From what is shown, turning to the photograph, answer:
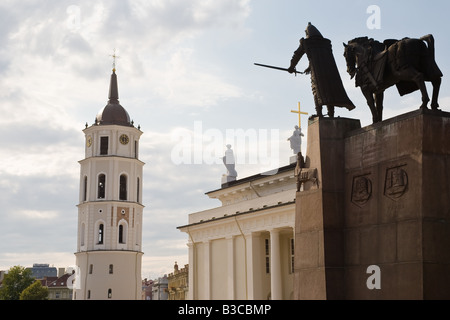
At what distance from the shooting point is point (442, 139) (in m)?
13.9

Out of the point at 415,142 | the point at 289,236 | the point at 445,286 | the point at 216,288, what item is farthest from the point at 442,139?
the point at 216,288

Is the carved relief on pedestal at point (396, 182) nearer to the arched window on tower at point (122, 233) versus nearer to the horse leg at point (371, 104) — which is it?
the horse leg at point (371, 104)

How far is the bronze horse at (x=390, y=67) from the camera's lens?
14.8m

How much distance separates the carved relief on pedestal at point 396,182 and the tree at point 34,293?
9705 cm

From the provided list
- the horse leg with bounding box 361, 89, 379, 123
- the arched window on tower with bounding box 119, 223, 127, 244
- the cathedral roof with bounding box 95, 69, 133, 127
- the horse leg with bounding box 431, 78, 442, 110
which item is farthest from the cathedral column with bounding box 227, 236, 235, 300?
the cathedral roof with bounding box 95, 69, 133, 127

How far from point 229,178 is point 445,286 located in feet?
171

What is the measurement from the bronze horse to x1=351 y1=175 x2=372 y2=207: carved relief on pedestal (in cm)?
155

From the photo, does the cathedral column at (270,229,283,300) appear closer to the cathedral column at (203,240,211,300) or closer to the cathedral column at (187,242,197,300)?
the cathedral column at (203,240,211,300)

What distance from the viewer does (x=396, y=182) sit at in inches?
552

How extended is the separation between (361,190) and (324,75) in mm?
3120

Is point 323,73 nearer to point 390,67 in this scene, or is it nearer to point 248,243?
point 390,67

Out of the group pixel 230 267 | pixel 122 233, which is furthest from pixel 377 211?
pixel 122 233

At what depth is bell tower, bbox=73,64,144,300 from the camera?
8756 cm
